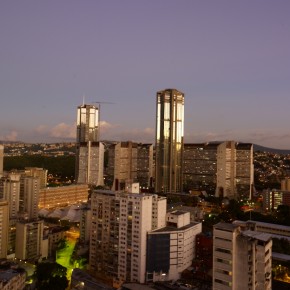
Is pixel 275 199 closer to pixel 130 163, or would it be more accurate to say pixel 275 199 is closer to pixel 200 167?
pixel 200 167

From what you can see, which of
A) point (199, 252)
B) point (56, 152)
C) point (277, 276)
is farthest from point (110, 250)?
point (56, 152)

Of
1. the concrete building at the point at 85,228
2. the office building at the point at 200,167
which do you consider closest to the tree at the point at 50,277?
the concrete building at the point at 85,228

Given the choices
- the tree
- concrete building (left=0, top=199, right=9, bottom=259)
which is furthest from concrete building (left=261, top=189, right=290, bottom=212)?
concrete building (left=0, top=199, right=9, bottom=259)

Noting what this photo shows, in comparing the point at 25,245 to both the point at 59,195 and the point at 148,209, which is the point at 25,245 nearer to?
the point at 148,209

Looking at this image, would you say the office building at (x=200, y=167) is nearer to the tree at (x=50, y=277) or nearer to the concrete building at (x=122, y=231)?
the concrete building at (x=122, y=231)

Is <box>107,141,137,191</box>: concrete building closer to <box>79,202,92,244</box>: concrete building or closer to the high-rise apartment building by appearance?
the high-rise apartment building

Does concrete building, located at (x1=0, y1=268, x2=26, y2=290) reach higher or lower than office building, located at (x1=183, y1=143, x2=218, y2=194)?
lower
